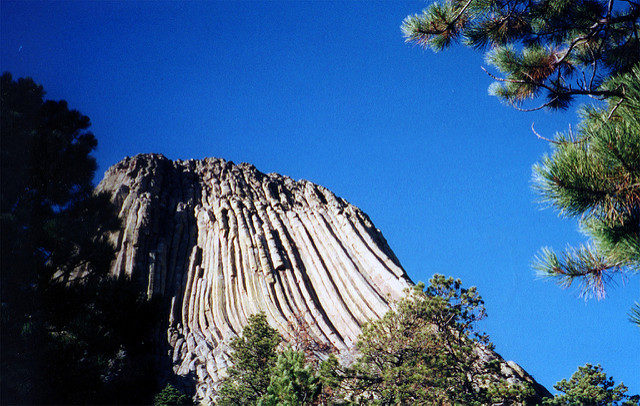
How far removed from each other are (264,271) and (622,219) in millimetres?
33192

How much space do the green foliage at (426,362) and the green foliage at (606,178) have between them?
11.3 meters

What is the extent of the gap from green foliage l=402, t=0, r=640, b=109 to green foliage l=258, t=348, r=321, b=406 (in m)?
9.20

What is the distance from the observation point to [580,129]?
15.6 feet

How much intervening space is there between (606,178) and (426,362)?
43.9 ft

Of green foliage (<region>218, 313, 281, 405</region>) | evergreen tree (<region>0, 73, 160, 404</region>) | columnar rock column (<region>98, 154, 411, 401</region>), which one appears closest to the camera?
evergreen tree (<region>0, 73, 160, 404</region>)

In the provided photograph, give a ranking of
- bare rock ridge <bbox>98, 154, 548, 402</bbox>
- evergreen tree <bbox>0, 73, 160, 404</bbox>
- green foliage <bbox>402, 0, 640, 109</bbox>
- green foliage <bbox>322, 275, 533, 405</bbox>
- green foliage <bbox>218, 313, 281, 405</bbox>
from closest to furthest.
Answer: green foliage <bbox>402, 0, 640, 109</bbox> < evergreen tree <bbox>0, 73, 160, 404</bbox> < green foliage <bbox>322, 275, 533, 405</bbox> < green foliage <bbox>218, 313, 281, 405</bbox> < bare rock ridge <bbox>98, 154, 548, 402</bbox>

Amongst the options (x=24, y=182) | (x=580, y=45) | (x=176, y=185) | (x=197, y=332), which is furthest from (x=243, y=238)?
(x=580, y=45)

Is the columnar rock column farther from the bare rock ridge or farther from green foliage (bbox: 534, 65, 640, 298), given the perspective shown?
green foliage (bbox: 534, 65, 640, 298)

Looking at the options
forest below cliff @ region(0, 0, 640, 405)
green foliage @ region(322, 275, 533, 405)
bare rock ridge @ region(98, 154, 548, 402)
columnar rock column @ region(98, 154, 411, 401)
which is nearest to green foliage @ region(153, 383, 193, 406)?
forest below cliff @ region(0, 0, 640, 405)

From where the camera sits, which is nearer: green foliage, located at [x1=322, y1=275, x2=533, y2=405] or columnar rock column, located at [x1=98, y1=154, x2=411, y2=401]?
green foliage, located at [x1=322, y1=275, x2=533, y2=405]

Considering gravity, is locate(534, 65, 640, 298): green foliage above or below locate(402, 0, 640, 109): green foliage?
below

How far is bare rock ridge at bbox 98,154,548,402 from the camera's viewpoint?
103 ft

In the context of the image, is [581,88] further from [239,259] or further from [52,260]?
[239,259]

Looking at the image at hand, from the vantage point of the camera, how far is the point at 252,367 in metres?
20.7
